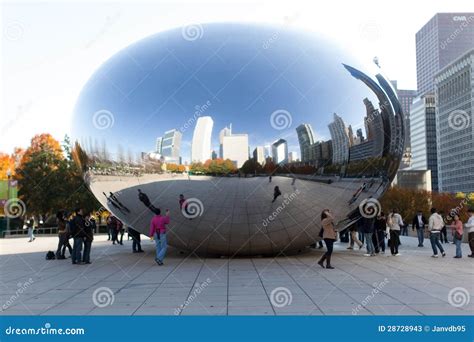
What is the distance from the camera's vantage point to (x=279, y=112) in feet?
36.2

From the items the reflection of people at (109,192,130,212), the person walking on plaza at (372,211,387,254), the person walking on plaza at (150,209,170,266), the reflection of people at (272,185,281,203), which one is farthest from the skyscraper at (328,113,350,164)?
the reflection of people at (109,192,130,212)

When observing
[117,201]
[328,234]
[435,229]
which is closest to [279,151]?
[328,234]

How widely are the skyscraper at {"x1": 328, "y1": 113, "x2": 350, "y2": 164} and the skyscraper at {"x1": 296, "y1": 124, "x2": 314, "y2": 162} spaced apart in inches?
22.3

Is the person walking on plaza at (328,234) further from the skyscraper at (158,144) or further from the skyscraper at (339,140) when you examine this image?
the skyscraper at (158,144)

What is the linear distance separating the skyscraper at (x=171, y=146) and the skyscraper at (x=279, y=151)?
214 cm

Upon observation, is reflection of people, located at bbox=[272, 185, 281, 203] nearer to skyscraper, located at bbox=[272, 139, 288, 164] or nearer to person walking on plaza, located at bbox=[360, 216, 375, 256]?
skyscraper, located at bbox=[272, 139, 288, 164]

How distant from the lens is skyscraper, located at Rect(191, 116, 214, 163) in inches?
432

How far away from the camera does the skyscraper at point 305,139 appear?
36.3 feet

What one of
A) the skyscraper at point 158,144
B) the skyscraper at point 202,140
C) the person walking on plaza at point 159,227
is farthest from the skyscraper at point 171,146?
the person walking on plaza at point 159,227

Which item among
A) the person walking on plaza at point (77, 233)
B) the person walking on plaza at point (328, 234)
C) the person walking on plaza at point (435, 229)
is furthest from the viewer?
the person walking on plaza at point (435, 229)

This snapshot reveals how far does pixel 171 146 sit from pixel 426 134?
16820 cm

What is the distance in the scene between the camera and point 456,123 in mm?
109938

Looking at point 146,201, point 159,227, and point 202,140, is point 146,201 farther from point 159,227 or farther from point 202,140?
point 202,140

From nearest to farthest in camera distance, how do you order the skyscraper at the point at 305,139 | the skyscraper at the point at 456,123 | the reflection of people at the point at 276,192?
the skyscraper at the point at 305,139, the reflection of people at the point at 276,192, the skyscraper at the point at 456,123
